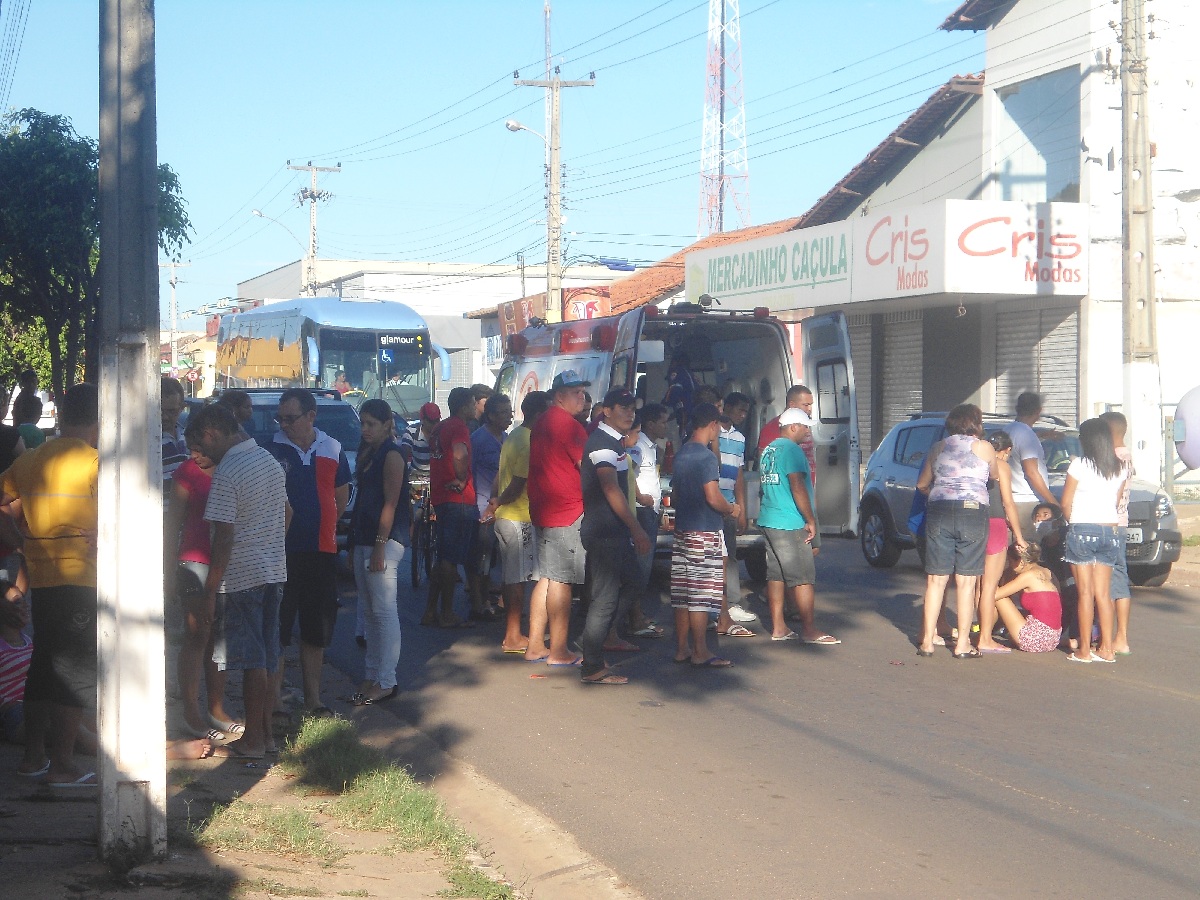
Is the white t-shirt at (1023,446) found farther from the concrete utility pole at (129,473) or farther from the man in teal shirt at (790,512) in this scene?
the concrete utility pole at (129,473)

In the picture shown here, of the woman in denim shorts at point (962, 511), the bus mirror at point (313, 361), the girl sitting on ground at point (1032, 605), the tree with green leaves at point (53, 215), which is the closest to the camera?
the woman in denim shorts at point (962, 511)

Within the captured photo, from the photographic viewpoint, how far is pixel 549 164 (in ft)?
112

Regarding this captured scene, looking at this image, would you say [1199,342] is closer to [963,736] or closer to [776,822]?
[963,736]

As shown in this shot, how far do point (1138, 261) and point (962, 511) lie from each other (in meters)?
8.30

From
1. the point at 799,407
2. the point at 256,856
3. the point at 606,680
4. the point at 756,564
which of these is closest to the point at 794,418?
the point at 799,407

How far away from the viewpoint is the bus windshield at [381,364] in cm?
2619

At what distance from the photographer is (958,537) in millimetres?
9672

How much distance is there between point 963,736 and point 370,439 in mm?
4026

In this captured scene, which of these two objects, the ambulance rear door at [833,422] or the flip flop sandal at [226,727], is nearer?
the flip flop sandal at [226,727]

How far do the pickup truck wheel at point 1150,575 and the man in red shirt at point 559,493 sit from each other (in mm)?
6851

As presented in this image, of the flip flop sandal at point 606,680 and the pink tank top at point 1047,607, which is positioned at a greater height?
the pink tank top at point 1047,607

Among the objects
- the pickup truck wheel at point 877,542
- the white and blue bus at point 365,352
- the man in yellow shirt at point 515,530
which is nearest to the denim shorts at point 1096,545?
the man in yellow shirt at point 515,530

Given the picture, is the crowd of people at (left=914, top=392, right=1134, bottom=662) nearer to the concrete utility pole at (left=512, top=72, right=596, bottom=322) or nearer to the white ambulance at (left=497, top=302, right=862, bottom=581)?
the white ambulance at (left=497, top=302, right=862, bottom=581)

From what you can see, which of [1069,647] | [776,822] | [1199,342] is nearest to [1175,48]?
[1199,342]
